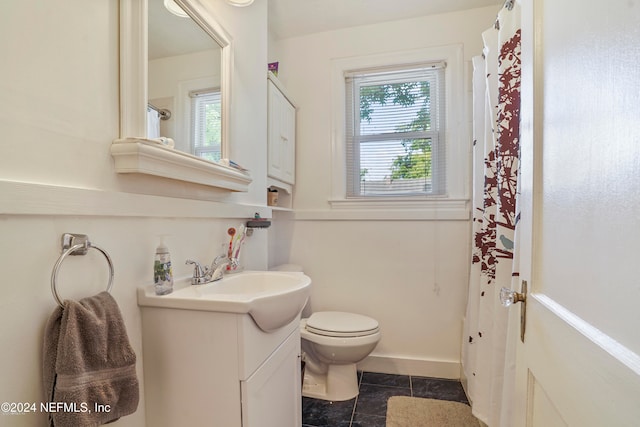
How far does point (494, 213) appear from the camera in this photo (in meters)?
1.49

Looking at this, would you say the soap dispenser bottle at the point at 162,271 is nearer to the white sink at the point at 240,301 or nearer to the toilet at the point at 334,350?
the white sink at the point at 240,301

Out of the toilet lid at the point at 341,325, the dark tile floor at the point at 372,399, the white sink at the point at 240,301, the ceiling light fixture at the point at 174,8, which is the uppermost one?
the ceiling light fixture at the point at 174,8

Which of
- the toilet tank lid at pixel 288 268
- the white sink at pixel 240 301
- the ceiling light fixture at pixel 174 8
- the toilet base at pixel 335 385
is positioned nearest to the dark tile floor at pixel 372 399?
the toilet base at pixel 335 385

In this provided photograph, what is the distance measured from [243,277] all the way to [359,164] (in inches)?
53.3

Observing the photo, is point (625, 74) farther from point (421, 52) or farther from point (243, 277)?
point (421, 52)

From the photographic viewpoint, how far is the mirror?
928 millimetres

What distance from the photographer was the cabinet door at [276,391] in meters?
0.87

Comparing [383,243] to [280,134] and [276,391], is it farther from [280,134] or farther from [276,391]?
[276,391]

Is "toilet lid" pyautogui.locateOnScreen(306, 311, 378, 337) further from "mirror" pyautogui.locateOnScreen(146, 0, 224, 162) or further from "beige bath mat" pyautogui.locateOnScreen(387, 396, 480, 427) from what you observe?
"mirror" pyautogui.locateOnScreen(146, 0, 224, 162)

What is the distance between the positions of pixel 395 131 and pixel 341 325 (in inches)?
56.4

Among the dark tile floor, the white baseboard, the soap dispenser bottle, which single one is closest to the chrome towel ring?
the soap dispenser bottle

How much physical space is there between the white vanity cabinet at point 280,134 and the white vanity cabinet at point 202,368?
1.14 meters

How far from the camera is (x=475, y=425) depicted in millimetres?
1545

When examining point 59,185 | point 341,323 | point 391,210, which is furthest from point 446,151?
point 59,185
